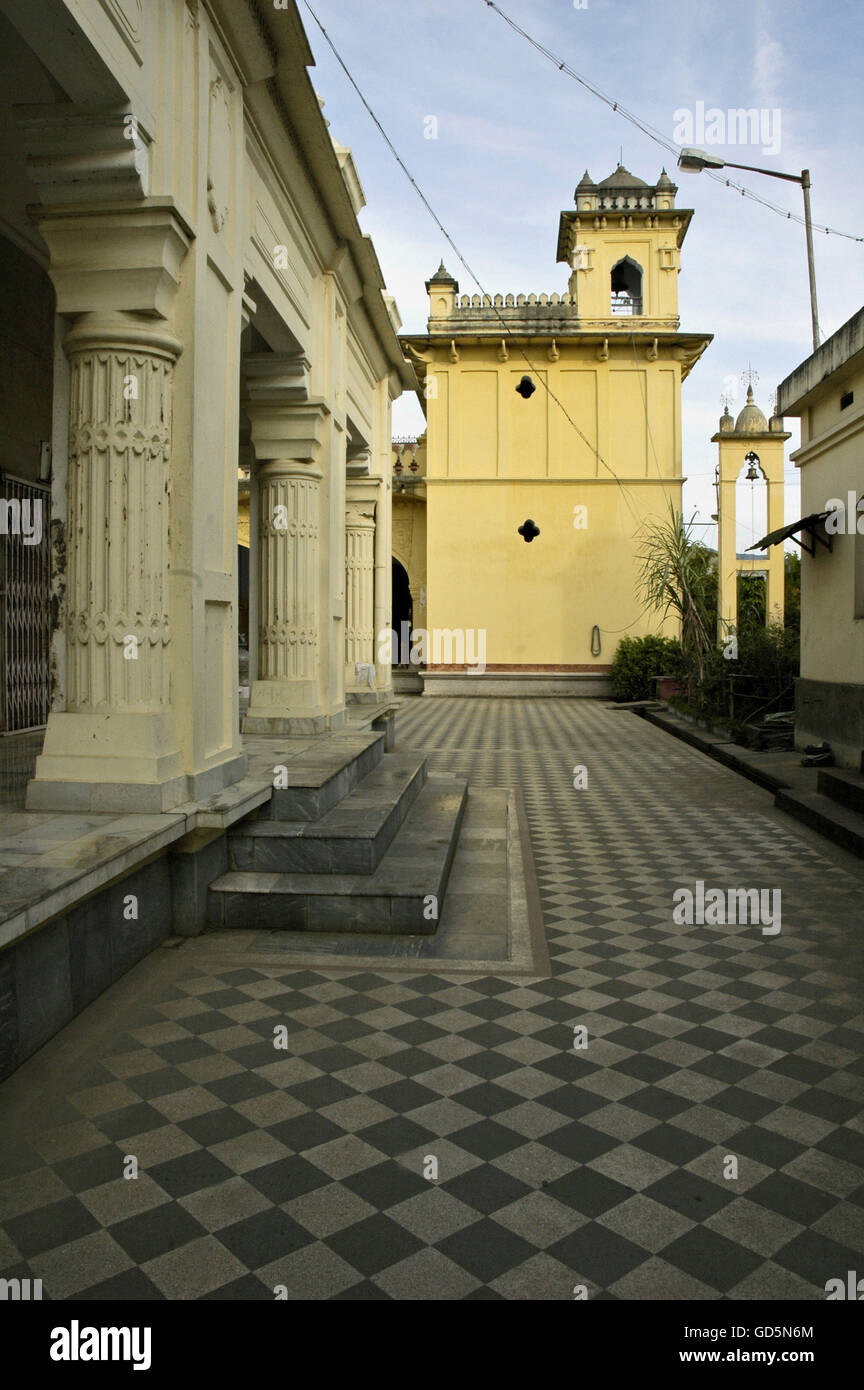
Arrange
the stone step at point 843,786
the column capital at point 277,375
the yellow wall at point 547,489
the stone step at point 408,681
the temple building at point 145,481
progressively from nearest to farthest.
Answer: the temple building at point 145,481 → the column capital at point 277,375 → the stone step at point 843,786 → the yellow wall at point 547,489 → the stone step at point 408,681

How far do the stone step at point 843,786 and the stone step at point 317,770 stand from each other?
4.05m

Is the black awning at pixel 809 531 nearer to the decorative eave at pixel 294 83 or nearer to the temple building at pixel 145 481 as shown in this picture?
the decorative eave at pixel 294 83

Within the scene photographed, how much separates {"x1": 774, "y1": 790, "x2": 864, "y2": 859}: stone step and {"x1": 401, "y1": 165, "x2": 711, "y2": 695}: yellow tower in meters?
13.7

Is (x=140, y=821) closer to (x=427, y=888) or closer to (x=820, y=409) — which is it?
(x=427, y=888)

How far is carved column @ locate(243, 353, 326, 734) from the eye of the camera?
8383 mm

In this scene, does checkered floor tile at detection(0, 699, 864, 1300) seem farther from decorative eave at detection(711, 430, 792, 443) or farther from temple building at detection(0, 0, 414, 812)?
decorative eave at detection(711, 430, 792, 443)

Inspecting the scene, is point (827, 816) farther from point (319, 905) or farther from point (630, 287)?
point (630, 287)

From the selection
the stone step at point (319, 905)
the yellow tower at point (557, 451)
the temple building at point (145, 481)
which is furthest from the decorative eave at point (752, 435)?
the stone step at point (319, 905)

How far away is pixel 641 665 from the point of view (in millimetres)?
21672

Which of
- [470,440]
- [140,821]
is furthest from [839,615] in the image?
[470,440]

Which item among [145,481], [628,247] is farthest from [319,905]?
[628,247]

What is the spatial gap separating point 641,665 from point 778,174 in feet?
38.1

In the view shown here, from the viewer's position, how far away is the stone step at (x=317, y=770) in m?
5.73

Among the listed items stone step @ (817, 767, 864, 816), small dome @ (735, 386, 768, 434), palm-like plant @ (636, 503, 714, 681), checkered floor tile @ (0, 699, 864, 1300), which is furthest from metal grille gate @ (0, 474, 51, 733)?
small dome @ (735, 386, 768, 434)
